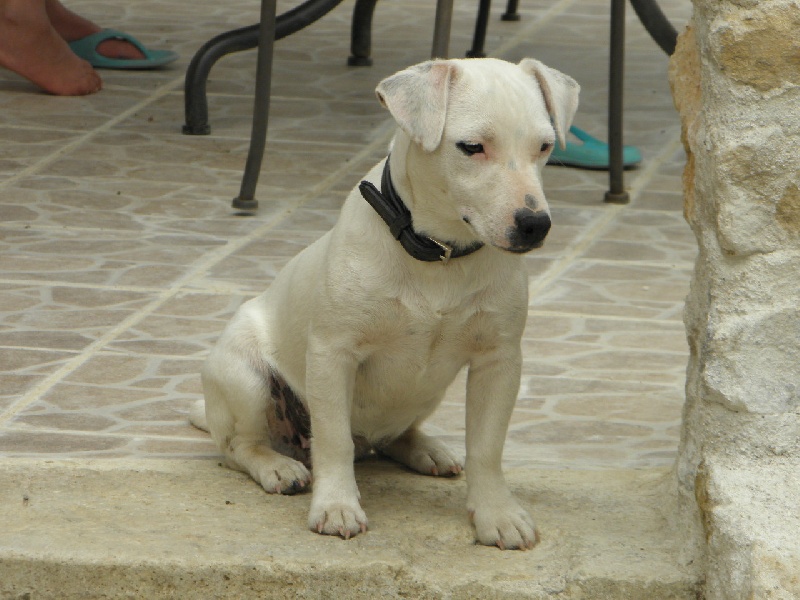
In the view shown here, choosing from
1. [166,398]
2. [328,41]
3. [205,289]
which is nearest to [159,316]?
[205,289]

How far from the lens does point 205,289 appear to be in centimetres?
465

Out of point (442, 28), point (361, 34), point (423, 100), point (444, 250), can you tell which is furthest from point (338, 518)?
point (361, 34)

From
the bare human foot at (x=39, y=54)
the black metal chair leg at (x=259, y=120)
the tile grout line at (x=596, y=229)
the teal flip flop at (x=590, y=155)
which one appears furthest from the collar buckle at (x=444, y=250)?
the bare human foot at (x=39, y=54)

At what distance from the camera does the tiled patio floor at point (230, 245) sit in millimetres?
3611

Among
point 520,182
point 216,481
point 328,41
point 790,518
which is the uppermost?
point 520,182

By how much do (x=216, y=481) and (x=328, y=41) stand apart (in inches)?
227

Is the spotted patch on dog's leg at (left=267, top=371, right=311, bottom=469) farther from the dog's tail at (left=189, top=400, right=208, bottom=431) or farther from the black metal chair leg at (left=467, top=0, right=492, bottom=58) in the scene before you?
the black metal chair leg at (left=467, top=0, right=492, bottom=58)

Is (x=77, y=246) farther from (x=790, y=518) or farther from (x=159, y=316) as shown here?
(x=790, y=518)

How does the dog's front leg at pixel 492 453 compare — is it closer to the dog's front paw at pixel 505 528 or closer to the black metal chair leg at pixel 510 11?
the dog's front paw at pixel 505 528

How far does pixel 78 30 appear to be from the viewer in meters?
7.63

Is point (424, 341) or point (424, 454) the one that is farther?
point (424, 454)

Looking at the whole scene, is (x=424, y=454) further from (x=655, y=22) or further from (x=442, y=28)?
(x=655, y=22)

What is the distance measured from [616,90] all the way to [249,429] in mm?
2941

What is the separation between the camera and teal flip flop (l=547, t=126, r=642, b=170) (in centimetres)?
629
